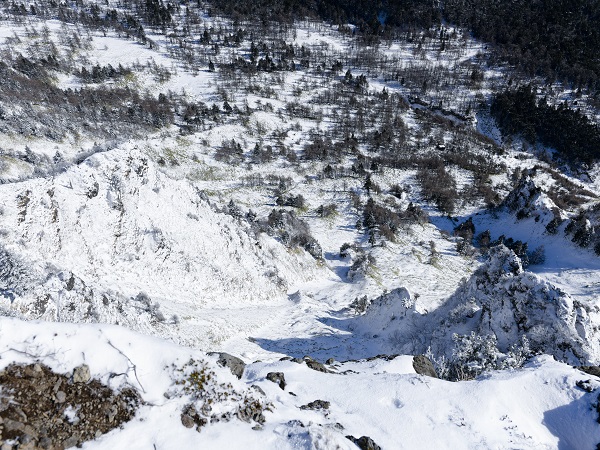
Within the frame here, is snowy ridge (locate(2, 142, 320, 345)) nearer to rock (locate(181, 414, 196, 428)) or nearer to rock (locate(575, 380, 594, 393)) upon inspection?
rock (locate(181, 414, 196, 428))

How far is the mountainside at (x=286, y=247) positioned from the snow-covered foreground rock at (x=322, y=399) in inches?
2.1

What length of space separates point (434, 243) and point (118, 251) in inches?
1472

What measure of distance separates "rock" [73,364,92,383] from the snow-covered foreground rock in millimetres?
128

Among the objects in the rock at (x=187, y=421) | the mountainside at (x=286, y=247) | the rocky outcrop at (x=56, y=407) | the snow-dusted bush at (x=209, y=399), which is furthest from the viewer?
the mountainside at (x=286, y=247)

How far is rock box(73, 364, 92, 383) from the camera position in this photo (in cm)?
666

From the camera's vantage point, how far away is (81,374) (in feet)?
22.1

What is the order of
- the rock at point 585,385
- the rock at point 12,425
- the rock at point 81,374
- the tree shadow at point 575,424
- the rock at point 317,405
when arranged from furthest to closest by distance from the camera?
the rock at point 585,385, the rock at point 317,405, the tree shadow at point 575,424, the rock at point 81,374, the rock at point 12,425

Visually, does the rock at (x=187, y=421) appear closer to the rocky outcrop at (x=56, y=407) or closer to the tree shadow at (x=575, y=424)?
the rocky outcrop at (x=56, y=407)

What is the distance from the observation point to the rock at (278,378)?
33.1ft

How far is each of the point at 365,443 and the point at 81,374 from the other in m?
6.26

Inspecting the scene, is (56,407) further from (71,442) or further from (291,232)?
(291,232)

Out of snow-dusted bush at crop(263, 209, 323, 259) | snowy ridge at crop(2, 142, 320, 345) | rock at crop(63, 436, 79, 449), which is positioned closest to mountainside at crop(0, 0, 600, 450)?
rock at crop(63, 436, 79, 449)

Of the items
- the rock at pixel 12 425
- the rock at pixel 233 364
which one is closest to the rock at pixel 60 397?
the rock at pixel 12 425

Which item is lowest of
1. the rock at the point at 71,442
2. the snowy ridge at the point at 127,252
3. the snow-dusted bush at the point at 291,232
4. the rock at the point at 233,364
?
the snow-dusted bush at the point at 291,232
